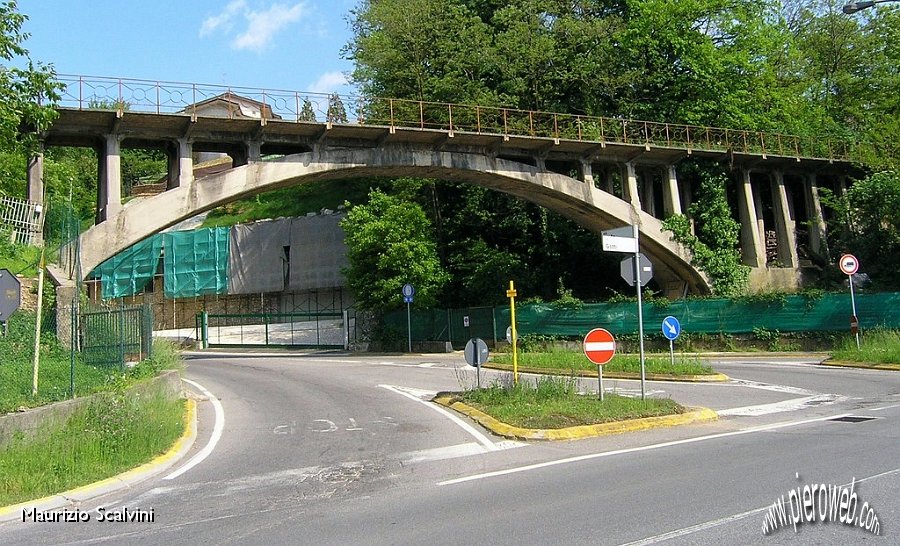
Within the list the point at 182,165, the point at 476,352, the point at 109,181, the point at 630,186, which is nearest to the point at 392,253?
the point at 630,186

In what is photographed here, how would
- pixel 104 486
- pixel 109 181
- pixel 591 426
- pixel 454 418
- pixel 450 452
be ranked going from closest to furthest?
1. pixel 104 486
2. pixel 450 452
3. pixel 591 426
4. pixel 454 418
5. pixel 109 181

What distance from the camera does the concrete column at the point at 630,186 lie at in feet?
118

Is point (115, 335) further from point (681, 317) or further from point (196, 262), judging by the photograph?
point (196, 262)

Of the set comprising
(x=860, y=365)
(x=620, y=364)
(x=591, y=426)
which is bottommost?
(x=860, y=365)

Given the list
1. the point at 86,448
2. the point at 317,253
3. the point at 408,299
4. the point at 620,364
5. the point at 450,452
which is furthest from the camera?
the point at 317,253

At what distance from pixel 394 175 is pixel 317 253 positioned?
23147 mm

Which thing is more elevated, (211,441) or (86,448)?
(86,448)

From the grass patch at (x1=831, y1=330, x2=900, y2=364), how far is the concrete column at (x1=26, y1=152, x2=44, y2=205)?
25.6m

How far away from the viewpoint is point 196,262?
58.0m

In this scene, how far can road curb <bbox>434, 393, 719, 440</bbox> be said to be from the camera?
11.4 metres

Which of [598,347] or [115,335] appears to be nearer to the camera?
[598,347]

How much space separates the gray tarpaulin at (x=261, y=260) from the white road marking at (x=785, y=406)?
4452 centimetres

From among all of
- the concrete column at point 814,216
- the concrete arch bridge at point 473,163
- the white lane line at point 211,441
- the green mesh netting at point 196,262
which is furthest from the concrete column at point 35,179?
the concrete column at point 814,216

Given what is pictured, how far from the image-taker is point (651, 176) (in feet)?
128
